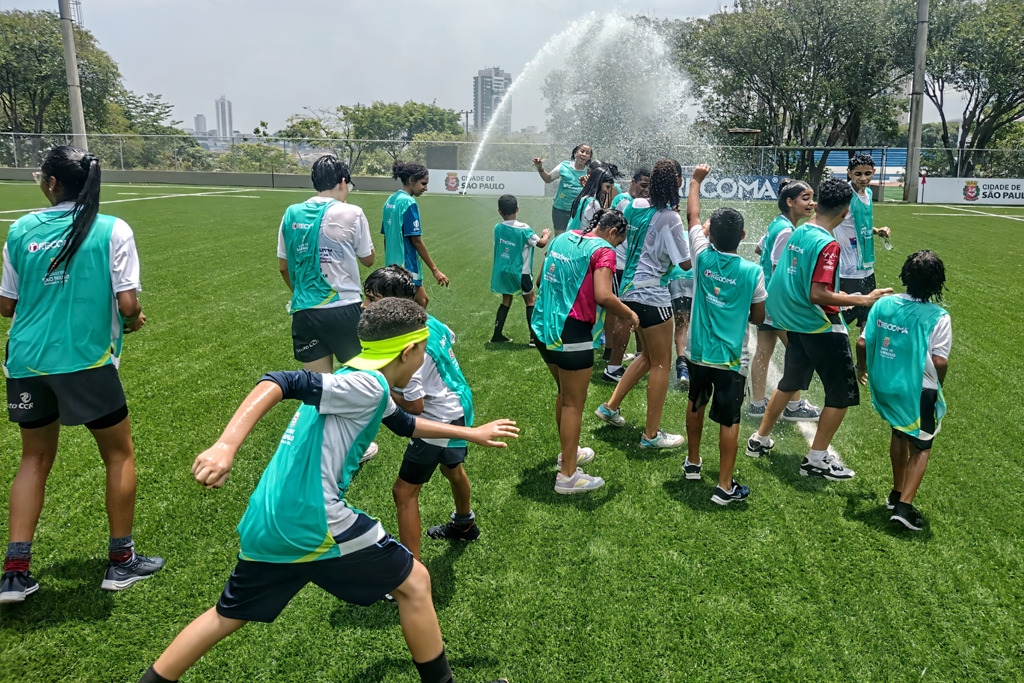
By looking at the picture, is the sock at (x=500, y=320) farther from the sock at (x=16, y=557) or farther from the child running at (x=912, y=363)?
the sock at (x=16, y=557)

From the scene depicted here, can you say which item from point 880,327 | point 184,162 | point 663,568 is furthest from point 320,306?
point 184,162

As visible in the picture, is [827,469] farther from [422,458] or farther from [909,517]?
[422,458]

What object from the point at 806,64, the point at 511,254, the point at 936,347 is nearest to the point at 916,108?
the point at 806,64

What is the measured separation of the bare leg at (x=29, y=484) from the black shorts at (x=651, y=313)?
390cm

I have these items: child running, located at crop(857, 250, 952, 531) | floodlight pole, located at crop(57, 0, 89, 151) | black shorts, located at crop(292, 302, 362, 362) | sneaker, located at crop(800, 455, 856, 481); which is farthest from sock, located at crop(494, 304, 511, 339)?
floodlight pole, located at crop(57, 0, 89, 151)

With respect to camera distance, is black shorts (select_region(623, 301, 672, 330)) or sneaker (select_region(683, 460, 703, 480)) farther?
black shorts (select_region(623, 301, 672, 330))

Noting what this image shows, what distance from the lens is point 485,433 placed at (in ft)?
8.59

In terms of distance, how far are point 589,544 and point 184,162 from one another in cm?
4219

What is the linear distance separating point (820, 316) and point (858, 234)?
228 cm

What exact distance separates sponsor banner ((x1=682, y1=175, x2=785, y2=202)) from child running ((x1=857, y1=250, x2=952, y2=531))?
96.5 feet

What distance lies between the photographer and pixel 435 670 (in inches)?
102

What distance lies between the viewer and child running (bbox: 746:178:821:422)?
17.8 feet

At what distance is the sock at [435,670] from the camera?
2582 millimetres

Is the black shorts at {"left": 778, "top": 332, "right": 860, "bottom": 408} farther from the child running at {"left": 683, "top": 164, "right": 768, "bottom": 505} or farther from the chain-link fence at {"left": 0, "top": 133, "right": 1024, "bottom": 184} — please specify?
the chain-link fence at {"left": 0, "top": 133, "right": 1024, "bottom": 184}
